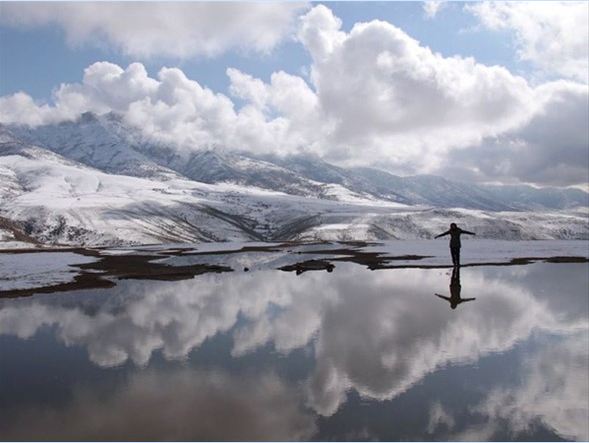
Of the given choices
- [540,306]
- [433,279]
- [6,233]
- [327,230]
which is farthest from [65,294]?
[327,230]

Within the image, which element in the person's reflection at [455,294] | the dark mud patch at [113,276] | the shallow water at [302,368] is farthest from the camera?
the dark mud patch at [113,276]

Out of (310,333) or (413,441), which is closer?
(413,441)

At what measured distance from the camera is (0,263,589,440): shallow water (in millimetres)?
10008

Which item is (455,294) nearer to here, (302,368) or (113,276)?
(302,368)

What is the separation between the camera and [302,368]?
43.9ft

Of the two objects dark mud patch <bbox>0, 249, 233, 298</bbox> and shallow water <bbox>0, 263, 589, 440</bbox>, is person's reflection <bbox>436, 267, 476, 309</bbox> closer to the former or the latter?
shallow water <bbox>0, 263, 589, 440</bbox>

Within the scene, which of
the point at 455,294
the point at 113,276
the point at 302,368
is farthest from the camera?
the point at 113,276

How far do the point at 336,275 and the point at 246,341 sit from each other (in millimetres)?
19422

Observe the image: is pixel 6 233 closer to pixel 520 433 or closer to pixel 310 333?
pixel 310 333

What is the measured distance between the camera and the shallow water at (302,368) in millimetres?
10008

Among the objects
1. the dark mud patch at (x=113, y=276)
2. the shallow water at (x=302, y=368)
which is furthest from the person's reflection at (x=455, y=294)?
the dark mud patch at (x=113, y=276)

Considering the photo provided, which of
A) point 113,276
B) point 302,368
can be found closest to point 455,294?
point 302,368

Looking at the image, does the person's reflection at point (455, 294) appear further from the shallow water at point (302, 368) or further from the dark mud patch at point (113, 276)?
the dark mud patch at point (113, 276)

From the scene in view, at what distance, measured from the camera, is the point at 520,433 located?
30.8ft
